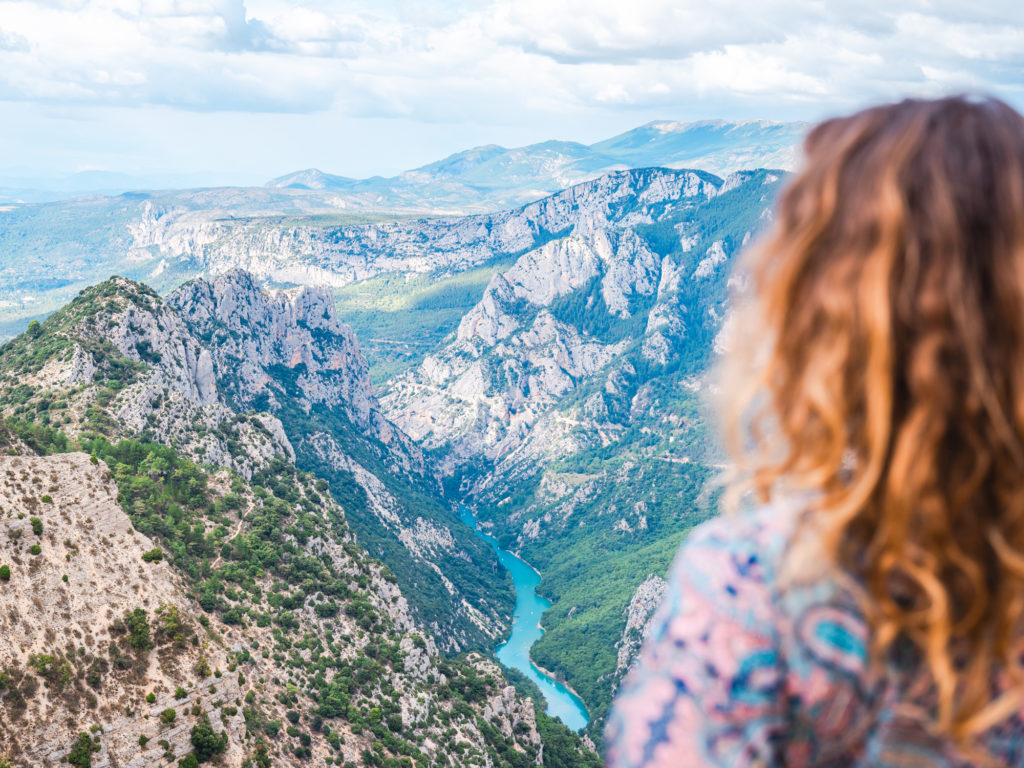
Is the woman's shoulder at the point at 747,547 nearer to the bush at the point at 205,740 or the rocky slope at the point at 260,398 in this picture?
the bush at the point at 205,740

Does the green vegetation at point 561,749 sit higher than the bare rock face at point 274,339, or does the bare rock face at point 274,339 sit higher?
the bare rock face at point 274,339

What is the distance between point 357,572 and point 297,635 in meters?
18.5

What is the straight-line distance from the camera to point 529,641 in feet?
467

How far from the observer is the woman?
8.79ft

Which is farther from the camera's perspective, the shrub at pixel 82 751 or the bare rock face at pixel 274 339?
the bare rock face at pixel 274 339

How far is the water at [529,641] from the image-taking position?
11956 centimetres

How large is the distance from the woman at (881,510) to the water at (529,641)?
397 ft

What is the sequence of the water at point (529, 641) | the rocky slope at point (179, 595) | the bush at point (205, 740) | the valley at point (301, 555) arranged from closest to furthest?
1. the rocky slope at point (179, 595)
2. the bush at point (205, 740)
3. the valley at point (301, 555)
4. the water at point (529, 641)

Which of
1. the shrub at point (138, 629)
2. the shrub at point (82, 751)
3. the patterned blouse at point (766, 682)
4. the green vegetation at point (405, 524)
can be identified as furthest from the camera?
the green vegetation at point (405, 524)

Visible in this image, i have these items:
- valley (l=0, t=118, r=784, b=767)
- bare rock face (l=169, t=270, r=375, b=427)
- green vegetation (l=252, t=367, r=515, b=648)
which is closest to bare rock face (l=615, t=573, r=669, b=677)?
valley (l=0, t=118, r=784, b=767)

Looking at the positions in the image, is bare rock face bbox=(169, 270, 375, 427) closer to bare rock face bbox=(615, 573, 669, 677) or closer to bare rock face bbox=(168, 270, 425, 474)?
bare rock face bbox=(168, 270, 425, 474)

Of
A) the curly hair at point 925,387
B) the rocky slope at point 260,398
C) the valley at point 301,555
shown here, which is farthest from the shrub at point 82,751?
the rocky slope at point 260,398

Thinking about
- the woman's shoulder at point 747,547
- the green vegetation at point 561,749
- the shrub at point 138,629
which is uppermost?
the woman's shoulder at point 747,547

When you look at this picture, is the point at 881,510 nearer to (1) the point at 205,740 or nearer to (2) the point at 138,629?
(1) the point at 205,740
